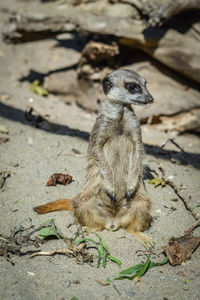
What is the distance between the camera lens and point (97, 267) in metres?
2.41

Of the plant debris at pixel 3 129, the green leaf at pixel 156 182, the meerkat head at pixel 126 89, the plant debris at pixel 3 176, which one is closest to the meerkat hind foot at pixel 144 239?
the green leaf at pixel 156 182

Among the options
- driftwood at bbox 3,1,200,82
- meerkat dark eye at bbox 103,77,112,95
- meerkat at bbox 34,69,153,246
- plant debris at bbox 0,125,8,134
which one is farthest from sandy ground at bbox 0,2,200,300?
meerkat dark eye at bbox 103,77,112,95

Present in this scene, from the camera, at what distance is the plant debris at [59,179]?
3250 millimetres

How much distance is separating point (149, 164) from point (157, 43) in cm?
184

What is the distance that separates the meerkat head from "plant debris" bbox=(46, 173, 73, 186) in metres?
0.99

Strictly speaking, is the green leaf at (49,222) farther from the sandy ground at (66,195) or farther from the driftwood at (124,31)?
the driftwood at (124,31)

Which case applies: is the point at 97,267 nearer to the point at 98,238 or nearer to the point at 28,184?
the point at 98,238

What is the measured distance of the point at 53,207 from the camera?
295 cm

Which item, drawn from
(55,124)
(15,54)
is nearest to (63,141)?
(55,124)

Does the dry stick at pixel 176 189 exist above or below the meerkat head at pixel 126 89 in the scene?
below

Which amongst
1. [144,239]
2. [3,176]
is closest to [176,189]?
[144,239]

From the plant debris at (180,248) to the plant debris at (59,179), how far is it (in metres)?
1.16

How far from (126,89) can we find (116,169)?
2.14ft

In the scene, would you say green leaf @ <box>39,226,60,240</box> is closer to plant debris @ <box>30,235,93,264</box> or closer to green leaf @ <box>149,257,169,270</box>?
plant debris @ <box>30,235,93,264</box>
